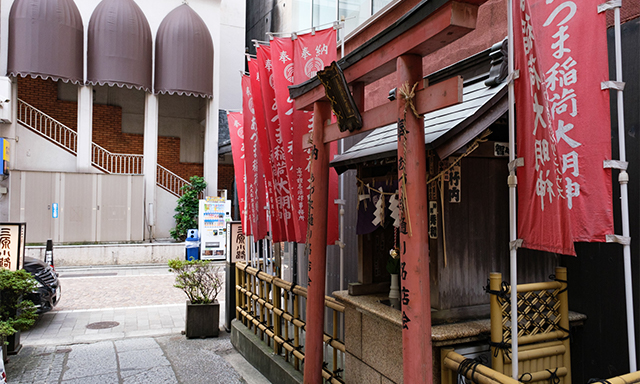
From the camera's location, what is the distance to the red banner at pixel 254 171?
8.37 m

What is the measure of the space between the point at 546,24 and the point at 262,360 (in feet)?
21.0

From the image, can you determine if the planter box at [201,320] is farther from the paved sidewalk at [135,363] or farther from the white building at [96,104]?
the white building at [96,104]

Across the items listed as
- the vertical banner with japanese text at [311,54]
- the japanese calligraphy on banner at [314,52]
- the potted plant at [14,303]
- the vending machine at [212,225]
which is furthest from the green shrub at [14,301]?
the vending machine at [212,225]

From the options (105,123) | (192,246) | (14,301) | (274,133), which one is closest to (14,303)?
(14,301)

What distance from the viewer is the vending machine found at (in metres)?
19.6

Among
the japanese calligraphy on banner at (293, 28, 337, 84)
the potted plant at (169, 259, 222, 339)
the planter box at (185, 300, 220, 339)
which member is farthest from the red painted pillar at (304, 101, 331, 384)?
the planter box at (185, 300, 220, 339)

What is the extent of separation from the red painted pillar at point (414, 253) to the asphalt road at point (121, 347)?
4.13m

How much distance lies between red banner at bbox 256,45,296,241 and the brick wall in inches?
729

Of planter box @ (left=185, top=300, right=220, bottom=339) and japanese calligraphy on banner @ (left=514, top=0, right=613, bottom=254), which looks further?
planter box @ (left=185, top=300, right=220, bottom=339)

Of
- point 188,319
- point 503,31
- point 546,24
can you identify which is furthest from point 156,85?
point 546,24

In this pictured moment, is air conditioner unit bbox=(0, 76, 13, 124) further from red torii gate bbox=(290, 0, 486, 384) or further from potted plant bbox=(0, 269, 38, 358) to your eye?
red torii gate bbox=(290, 0, 486, 384)

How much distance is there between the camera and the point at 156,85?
20.3 m

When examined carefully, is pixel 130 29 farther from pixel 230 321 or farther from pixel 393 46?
pixel 393 46

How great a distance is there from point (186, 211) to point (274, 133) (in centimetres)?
1528
